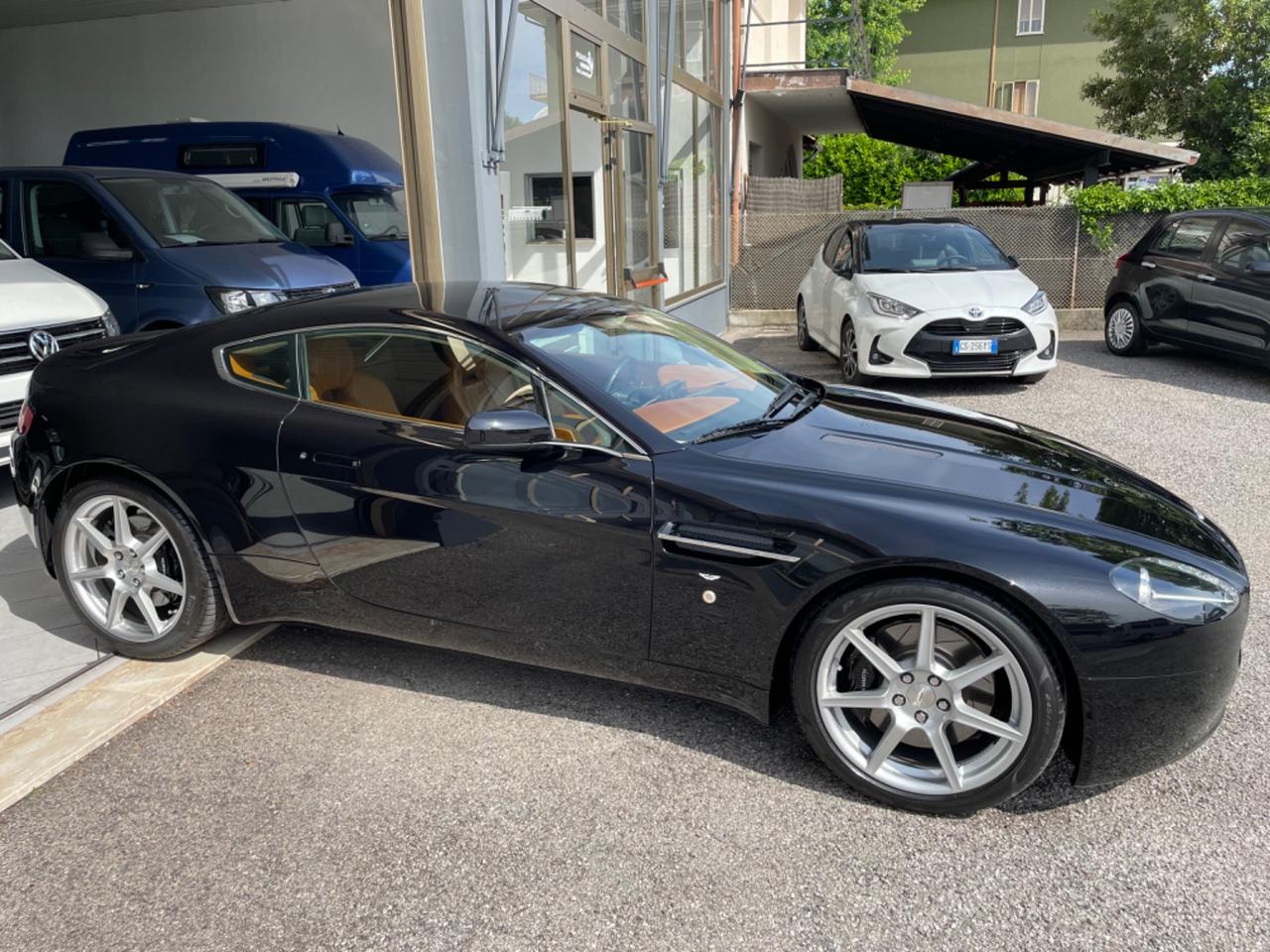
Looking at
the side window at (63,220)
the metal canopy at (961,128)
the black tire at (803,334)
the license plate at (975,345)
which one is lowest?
the black tire at (803,334)

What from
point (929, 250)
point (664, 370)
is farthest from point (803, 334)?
point (664, 370)

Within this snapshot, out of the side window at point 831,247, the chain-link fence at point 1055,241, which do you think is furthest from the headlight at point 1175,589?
the chain-link fence at point 1055,241

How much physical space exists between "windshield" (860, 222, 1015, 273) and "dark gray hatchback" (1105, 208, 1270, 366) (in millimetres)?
1754

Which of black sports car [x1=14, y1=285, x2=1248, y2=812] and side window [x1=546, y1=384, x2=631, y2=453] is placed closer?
A: black sports car [x1=14, y1=285, x2=1248, y2=812]

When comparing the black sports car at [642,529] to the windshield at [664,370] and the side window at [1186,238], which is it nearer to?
the windshield at [664,370]

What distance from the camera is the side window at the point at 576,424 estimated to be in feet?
10.5

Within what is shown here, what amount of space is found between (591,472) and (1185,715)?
6.05 feet

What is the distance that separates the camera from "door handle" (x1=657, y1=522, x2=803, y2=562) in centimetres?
297

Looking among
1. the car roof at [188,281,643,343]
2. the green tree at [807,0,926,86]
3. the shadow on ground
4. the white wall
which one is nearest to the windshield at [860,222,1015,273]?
the car roof at [188,281,643,343]

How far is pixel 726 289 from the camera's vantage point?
586 inches

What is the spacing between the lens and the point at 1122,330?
11219 millimetres

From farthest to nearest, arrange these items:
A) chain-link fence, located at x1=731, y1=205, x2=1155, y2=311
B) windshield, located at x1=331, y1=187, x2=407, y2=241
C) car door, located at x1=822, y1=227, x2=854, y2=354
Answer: chain-link fence, located at x1=731, y1=205, x2=1155, y2=311 < windshield, located at x1=331, y1=187, x2=407, y2=241 < car door, located at x1=822, y1=227, x2=854, y2=354

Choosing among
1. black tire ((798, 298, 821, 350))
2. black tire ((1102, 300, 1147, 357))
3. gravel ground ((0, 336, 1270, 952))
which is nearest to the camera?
gravel ground ((0, 336, 1270, 952))

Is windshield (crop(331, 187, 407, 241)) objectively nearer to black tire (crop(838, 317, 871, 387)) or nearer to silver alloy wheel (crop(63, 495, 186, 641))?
black tire (crop(838, 317, 871, 387))
